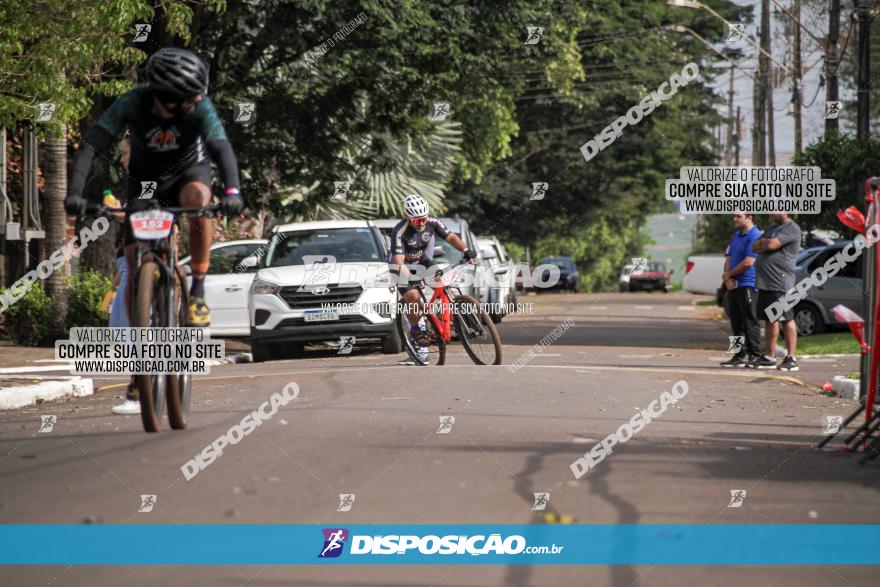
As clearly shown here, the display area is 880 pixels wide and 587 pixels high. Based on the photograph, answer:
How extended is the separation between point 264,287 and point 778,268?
6.70 meters

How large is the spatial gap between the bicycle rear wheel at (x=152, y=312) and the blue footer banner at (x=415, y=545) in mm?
627

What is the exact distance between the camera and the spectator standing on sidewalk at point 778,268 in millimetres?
16891

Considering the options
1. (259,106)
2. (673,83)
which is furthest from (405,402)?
(673,83)

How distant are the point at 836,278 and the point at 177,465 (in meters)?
19.6

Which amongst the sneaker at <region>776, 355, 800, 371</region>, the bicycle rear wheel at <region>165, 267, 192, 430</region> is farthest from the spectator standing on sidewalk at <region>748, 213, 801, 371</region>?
the bicycle rear wheel at <region>165, 267, 192, 430</region>

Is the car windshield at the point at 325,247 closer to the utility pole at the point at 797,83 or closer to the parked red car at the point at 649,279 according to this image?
the utility pole at the point at 797,83

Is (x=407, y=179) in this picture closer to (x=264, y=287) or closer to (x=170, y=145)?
(x=264, y=287)

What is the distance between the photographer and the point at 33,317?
22297 millimetres

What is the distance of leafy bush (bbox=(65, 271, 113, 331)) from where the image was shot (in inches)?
856

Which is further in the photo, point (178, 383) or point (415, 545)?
point (178, 383)

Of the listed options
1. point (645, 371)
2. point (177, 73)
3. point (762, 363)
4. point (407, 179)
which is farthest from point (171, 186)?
point (407, 179)

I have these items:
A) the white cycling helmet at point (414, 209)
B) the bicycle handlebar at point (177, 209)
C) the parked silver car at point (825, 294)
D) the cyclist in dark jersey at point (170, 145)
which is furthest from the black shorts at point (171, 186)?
the parked silver car at point (825, 294)

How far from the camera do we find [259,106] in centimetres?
2620

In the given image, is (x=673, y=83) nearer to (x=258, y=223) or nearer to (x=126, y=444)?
(x=258, y=223)
